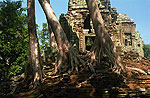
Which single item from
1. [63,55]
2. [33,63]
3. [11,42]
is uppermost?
[11,42]

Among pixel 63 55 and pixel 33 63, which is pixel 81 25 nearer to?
pixel 63 55

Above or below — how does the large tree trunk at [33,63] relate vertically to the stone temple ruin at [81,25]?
below

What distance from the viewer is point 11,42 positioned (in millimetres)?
10875

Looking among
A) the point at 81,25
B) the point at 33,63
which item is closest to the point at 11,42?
the point at 81,25

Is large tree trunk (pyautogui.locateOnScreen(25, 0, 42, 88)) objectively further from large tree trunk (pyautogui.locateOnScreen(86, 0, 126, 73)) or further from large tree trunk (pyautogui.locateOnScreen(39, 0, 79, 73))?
large tree trunk (pyautogui.locateOnScreen(86, 0, 126, 73))

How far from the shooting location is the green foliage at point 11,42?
1036 cm

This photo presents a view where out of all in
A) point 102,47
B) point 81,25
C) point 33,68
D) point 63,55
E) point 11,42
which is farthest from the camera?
point 81,25

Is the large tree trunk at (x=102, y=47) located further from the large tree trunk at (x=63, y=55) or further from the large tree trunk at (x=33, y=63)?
the large tree trunk at (x=33, y=63)

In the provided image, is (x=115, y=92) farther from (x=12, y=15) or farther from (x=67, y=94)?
(x=12, y=15)

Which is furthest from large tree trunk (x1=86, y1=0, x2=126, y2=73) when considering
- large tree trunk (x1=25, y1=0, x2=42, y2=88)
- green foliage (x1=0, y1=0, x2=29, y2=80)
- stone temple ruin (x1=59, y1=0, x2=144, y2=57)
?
green foliage (x1=0, y1=0, x2=29, y2=80)

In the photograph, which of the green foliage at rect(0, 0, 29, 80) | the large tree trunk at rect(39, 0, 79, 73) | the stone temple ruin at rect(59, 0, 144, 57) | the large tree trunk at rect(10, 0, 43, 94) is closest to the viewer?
the large tree trunk at rect(10, 0, 43, 94)

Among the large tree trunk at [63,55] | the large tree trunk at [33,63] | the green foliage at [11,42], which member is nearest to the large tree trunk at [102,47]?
the large tree trunk at [63,55]

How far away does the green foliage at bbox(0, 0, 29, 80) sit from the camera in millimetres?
10359

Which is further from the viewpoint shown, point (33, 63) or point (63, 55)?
point (63, 55)
